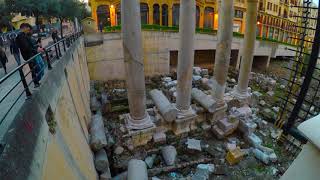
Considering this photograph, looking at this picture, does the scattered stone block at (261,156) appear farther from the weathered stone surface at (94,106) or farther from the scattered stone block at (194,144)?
the weathered stone surface at (94,106)

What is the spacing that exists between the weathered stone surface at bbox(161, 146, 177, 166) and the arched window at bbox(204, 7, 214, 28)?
26.6 meters

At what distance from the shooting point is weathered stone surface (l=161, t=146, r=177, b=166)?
712 centimetres

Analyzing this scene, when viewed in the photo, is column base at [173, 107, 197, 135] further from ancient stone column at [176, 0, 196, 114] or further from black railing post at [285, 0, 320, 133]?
black railing post at [285, 0, 320, 133]

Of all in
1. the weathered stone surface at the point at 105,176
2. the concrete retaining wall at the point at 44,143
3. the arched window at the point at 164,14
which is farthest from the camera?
the arched window at the point at 164,14

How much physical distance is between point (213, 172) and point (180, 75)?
146 inches

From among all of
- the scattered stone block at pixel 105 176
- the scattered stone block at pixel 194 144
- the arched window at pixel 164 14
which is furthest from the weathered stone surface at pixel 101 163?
the arched window at pixel 164 14

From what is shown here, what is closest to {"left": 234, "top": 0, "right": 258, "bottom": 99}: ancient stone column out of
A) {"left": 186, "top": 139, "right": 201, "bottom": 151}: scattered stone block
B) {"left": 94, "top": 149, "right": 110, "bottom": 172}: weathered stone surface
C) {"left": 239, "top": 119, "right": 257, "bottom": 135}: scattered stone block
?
{"left": 239, "top": 119, "right": 257, "bottom": 135}: scattered stone block

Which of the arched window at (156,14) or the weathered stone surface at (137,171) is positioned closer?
the weathered stone surface at (137,171)

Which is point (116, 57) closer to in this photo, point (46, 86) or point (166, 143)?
point (166, 143)

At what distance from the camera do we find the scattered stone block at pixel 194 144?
25.3 ft

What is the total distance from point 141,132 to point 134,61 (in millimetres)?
2667

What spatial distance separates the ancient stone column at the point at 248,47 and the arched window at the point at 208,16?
72.0ft

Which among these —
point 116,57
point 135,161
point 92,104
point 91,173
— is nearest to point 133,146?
point 135,161

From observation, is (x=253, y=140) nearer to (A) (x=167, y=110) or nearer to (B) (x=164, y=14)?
(A) (x=167, y=110)
